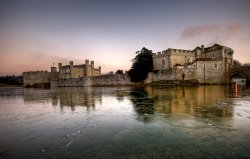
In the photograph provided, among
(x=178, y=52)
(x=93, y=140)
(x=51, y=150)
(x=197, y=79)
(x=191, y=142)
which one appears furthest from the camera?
(x=178, y=52)

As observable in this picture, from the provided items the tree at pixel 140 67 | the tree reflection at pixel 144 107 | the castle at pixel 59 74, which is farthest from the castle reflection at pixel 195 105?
the castle at pixel 59 74

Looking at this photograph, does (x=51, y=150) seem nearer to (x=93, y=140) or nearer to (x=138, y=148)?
(x=93, y=140)

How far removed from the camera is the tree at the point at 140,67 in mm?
48812

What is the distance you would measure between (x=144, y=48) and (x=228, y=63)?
21818mm

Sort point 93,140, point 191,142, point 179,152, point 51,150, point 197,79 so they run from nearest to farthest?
point 179,152, point 51,150, point 191,142, point 93,140, point 197,79

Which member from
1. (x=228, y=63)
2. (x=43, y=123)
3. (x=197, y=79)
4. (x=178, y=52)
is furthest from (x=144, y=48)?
(x=43, y=123)

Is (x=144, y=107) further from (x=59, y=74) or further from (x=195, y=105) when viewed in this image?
(x=59, y=74)

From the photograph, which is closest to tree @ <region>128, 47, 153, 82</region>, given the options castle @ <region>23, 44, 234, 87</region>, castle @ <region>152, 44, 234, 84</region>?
castle @ <region>23, 44, 234, 87</region>

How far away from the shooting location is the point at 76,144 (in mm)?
5156

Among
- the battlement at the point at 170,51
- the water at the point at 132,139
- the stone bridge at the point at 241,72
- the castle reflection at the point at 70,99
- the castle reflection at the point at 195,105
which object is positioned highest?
the battlement at the point at 170,51

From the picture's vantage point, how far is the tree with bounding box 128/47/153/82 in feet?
160

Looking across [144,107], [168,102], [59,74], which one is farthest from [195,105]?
[59,74]

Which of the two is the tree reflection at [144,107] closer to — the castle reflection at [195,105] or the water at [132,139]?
the castle reflection at [195,105]

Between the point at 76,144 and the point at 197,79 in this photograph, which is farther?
the point at 197,79
